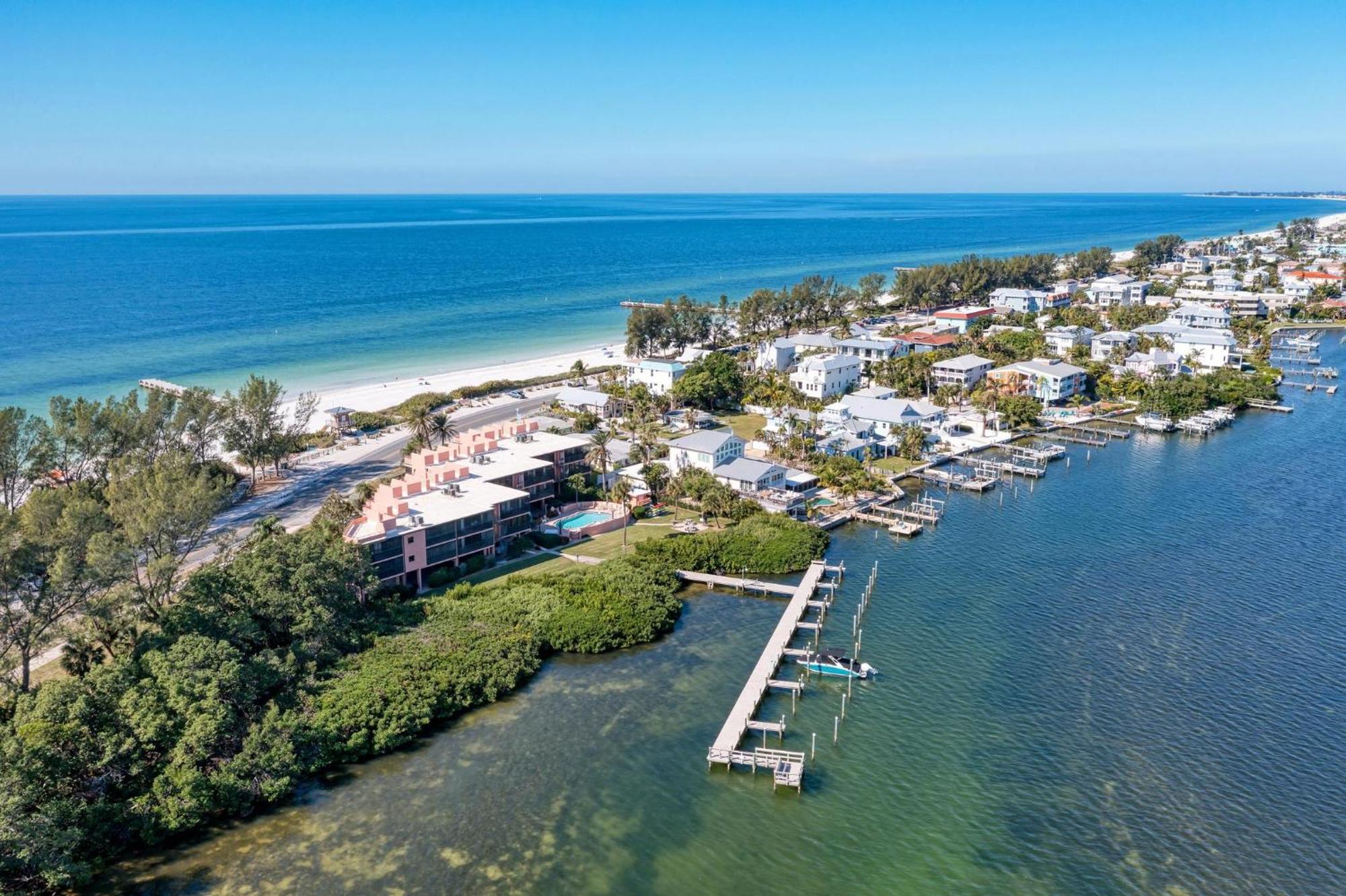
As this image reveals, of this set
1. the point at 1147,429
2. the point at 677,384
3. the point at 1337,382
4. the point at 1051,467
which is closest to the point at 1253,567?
the point at 1051,467

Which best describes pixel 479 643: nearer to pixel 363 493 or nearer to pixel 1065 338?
pixel 363 493

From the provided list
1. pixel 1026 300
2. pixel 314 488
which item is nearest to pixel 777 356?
pixel 314 488

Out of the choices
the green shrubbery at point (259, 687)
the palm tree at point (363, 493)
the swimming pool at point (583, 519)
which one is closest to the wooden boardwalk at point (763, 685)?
the green shrubbery at point (259, 687)

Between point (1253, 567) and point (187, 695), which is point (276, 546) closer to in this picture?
point (187, 695)

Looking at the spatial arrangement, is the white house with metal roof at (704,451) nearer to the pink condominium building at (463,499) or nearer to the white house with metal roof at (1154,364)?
the pink condominium building at (463,499)

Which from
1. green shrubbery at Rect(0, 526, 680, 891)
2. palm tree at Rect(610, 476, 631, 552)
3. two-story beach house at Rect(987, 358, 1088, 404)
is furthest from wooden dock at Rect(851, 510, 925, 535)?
two-story beach house at Rect(987, 358, 1088, 404)

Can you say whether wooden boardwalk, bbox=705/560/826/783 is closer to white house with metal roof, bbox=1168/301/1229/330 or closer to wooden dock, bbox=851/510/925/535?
wooden dock, bbox=851/510/925/535
